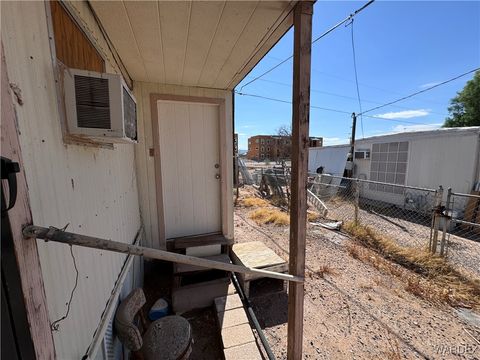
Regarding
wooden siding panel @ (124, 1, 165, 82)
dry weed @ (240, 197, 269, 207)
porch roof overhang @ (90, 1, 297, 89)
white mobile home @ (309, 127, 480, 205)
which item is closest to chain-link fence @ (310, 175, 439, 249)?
white mobile home @ (309, 127, 480, 205)

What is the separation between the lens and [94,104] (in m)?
0.99

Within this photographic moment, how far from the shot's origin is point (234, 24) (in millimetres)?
1491

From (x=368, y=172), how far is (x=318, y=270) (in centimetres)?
674

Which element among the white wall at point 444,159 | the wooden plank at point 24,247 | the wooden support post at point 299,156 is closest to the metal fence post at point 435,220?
the wooden support post at point 299,156

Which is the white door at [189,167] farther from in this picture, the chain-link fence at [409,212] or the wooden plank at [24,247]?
the chain-link fence at [409,212]

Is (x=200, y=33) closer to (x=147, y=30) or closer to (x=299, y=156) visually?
(x=147, y=30)

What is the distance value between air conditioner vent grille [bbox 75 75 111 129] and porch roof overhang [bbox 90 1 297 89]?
667 millimetres

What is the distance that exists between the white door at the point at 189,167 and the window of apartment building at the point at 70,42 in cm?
163

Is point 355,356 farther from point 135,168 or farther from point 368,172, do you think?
point 368,172

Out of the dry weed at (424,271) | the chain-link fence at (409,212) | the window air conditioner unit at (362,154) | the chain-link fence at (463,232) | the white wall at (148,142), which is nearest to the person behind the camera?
the dry weed at (424,271)

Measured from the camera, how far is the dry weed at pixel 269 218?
5.08m

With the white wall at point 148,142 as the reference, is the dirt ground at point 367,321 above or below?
below

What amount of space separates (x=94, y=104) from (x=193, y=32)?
0.99 m

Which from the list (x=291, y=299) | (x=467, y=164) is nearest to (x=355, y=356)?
(x=291, y=299)
